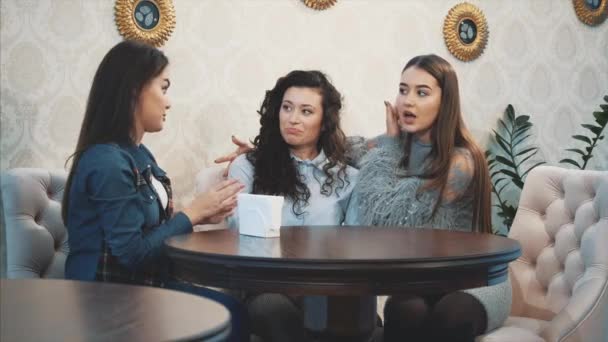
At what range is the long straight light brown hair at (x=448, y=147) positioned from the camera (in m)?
2.52

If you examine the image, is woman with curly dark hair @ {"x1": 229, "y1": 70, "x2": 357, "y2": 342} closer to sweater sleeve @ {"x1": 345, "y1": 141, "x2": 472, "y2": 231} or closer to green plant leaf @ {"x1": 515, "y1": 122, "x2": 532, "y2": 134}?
sweater sleeve @ {"x1": 345, "y1": 141, "x2": 472, "y2": 231}

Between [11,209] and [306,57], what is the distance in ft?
4.99

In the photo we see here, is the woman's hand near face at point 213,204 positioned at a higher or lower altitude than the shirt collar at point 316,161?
lower

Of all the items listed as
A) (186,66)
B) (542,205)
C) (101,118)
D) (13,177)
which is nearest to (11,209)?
(13,177)

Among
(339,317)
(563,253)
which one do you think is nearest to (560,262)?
(563,253)

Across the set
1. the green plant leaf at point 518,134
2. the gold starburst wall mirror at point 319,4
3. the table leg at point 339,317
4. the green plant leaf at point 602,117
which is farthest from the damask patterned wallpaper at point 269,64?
the table leg at point 339,317

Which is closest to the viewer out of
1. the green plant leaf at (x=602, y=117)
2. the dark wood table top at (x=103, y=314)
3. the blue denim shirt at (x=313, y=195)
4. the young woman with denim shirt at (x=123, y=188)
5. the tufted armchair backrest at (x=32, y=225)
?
the dark wood table top at (x=103, y=314)

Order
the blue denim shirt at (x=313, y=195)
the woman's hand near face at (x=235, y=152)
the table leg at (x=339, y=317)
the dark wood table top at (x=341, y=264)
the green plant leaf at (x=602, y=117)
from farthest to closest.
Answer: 1. the green plant leaf at (x=602, y=117)
2. the woman's hand near face at (x=235, y=152)
3. the blue denim shirt at (x=313, y=195)
4. the table leg at (x=339, y=317)
5. the dark wood table top at (x=341, y=264)

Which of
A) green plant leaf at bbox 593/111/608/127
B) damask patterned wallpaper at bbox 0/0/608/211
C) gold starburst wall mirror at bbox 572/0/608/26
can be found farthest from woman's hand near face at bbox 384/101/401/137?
gold starburst wall mirror at bbox 572/0/608/26

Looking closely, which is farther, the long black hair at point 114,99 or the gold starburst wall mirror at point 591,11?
the gold starburst wall mirror at point 591,11

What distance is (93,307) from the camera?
1.02 meters

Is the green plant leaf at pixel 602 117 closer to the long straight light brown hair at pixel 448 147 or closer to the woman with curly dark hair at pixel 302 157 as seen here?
the long straight light brown hair at pixel 448 147

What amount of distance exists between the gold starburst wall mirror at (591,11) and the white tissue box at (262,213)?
2.85 metres

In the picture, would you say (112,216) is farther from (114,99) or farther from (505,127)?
(505,127)
